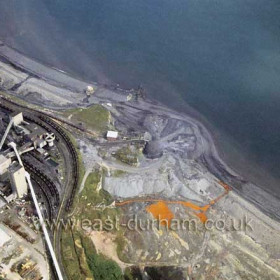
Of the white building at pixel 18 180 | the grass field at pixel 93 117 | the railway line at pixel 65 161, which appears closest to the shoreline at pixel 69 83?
the grass field at pixel 93 117

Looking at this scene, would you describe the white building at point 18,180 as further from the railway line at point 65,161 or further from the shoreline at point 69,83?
the shoreline at point 69,83

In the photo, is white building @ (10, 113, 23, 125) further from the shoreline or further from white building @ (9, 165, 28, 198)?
white building @ (9, 165, 28, 198)

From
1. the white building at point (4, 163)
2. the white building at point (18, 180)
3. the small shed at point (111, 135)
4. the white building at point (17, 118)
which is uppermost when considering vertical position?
the small shed at point (111, 135)

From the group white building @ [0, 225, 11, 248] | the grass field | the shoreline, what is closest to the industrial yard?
white building @ [0, 225, 11, 248]

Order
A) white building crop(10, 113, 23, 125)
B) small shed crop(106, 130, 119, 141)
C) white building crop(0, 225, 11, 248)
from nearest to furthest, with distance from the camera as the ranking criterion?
1. white building crop(0, 225, 11, 248)
2. white building crop(10, 113, 23, 125)
3. small shed crop(106, 130, 119, 141)

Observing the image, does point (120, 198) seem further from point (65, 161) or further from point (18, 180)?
point (18, 180)

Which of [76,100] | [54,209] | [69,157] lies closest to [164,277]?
[54,209]

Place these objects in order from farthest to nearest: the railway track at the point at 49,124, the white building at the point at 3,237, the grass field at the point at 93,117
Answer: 1. the grass field at the point at 93,117
2. the railway track at the point at 49,124
3. the white building at the point at 3,237

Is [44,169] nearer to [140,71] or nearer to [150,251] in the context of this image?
[150,251]

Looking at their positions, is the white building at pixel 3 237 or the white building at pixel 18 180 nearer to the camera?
the white building at pixel 3 237
